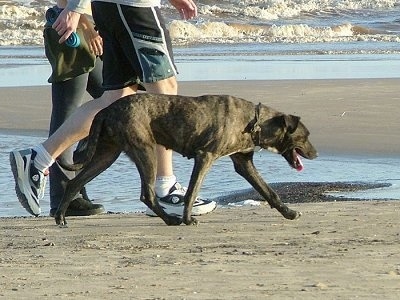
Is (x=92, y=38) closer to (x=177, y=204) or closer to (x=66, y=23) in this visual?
(x=66, y=23)

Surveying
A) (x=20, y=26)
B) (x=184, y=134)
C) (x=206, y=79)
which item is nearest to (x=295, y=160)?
(x=184, y=134)

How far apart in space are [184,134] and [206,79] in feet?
35.3

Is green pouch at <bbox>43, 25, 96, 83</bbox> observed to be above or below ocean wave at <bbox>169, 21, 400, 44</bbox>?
above

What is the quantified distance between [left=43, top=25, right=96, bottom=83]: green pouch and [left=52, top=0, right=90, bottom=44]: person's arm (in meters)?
0.45

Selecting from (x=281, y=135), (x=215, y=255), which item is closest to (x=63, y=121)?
(x=281, y=135)

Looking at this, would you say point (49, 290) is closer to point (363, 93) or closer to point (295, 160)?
point (295, 160)

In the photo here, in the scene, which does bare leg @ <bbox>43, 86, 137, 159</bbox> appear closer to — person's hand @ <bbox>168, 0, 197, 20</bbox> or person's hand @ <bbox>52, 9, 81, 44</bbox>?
person's hand @ <bbox>52, 9, 81, 44</bbox>

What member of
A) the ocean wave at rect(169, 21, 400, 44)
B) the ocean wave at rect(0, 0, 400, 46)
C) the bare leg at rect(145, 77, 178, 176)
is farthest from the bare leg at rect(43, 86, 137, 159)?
the ocean wave at rect(169, 21, 400, 44)

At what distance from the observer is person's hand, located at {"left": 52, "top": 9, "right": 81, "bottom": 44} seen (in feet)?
20.1

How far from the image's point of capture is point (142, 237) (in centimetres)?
559

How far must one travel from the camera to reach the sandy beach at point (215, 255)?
13.4 feet

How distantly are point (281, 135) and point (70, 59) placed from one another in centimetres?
140

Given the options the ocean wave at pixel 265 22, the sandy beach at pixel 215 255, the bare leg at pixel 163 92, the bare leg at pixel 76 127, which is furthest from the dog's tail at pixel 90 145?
the ocean wave at pixel 265 22

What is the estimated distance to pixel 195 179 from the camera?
234 inches
